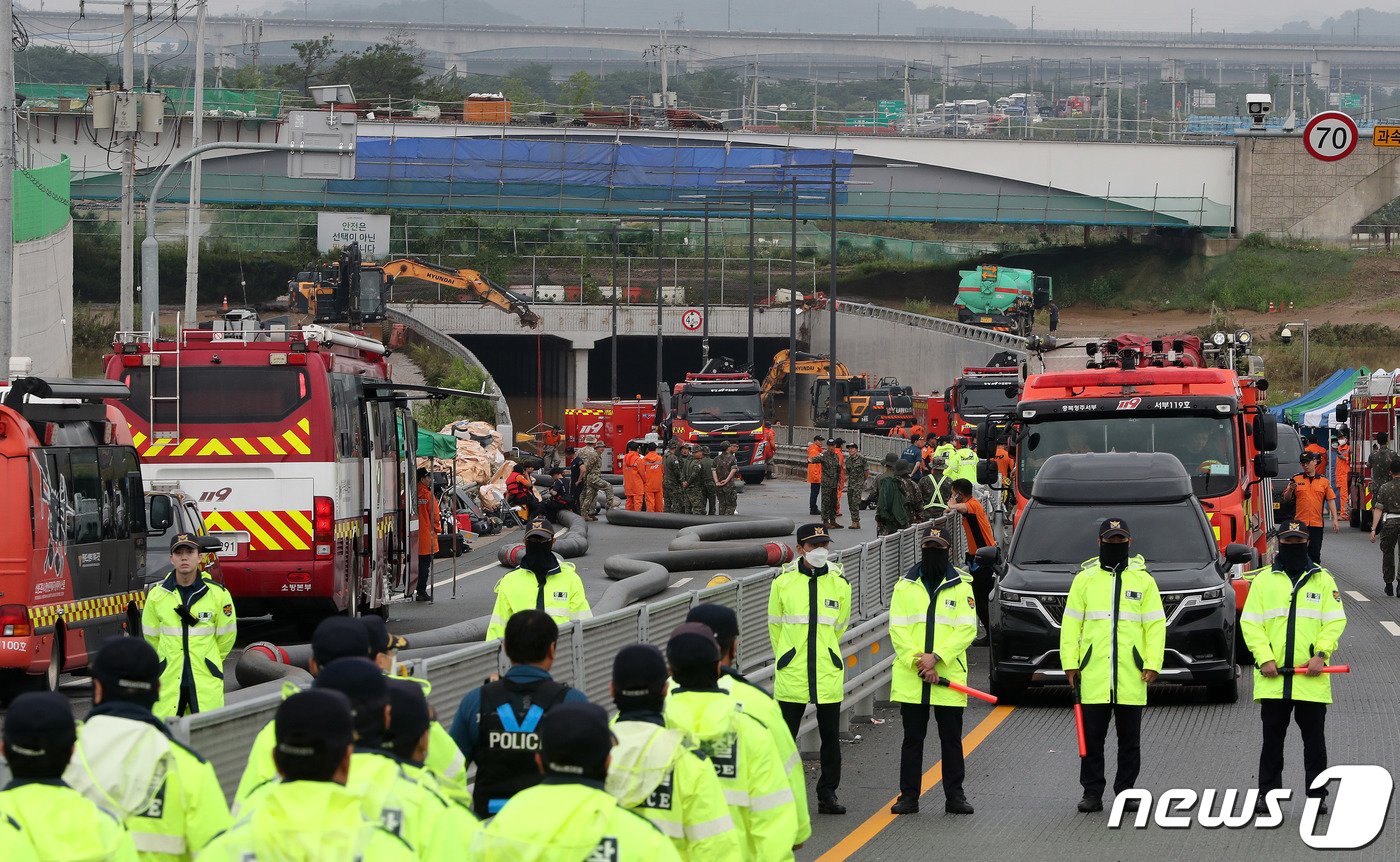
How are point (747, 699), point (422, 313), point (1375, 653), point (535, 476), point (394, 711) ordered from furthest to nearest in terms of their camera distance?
point (422, 313) → point (535, 476) → point (1375, 653) → point (747, 699) → point (394, 711)

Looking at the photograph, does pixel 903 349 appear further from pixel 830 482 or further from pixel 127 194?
pixel 127 194

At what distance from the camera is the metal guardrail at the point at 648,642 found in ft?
25.7

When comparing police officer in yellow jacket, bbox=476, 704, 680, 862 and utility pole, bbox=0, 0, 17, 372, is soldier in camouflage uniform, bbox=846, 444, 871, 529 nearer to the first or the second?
utility pole, bbox=0, 0, 17, 372

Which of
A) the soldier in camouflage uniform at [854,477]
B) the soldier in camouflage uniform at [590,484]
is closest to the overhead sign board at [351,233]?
the soldier in camouflage uniform at [590,484]

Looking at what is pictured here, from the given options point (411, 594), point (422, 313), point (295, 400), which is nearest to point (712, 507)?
point (411, 594)

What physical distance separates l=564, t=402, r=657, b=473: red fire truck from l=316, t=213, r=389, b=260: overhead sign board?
27.9 metres

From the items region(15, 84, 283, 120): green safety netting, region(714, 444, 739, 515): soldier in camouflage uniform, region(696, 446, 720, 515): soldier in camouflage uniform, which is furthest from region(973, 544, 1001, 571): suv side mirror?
region(15, 84, 283, 120): green safety netting

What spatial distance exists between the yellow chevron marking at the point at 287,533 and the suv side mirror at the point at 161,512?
7.14 ft

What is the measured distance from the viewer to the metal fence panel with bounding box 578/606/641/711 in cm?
1107

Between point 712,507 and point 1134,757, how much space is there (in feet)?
93.7

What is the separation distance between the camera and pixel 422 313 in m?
82.1

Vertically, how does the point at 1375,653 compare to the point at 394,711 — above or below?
below

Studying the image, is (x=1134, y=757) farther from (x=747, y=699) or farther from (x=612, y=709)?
(x=747, y=699)

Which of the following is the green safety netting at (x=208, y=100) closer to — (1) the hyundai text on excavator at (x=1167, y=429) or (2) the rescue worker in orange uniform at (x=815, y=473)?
(2) the rescue worker in orange uniform at (x=815, y=473)
